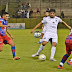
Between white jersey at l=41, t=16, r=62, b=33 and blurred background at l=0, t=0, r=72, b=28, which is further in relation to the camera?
blurred background at l=0, t=0, r=72, b=28

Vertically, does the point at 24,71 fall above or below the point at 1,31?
below

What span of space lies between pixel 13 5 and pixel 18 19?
20.3ft

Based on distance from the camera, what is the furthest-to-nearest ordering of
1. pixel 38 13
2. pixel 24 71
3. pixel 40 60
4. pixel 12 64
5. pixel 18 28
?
pixel 38 13
pixel 18 28
pixel 40 60
pixel 12 64
pixel 24 71

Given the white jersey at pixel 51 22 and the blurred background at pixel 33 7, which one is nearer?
the white jersey at pixel 51 22

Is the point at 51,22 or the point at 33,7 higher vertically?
the point at 51,22

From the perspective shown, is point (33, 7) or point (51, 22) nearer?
point (51, 22)

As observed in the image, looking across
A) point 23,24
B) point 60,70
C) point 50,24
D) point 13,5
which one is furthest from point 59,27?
point 60,70

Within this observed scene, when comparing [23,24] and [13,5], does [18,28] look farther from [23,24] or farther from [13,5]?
[13,5]

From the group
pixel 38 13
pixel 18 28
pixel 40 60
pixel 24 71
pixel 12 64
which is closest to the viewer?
pixel 24 71

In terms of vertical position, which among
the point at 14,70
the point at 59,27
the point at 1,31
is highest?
the point at 1,31

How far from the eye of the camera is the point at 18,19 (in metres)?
34.3

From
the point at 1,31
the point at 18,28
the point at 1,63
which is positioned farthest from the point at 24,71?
the point at 18,28

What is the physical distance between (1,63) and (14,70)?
1.33 metres

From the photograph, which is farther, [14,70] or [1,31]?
[1,31]
